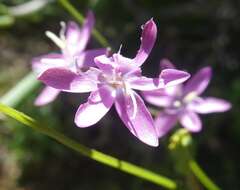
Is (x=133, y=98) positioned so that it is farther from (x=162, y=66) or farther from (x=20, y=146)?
(x=20, y=146)

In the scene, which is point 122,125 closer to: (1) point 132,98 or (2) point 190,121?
(2) point 190,121

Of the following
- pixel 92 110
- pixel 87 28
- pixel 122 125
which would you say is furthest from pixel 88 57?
pixel 122 125

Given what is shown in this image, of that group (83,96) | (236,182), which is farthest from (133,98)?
(83,96)

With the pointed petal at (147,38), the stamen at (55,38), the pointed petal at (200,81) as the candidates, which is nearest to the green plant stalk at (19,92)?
the stamen at (55,38)

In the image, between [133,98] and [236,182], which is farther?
[236,182]

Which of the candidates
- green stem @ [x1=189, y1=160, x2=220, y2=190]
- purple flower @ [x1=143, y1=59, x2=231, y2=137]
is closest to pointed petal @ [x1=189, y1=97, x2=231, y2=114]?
purple flower @ [x1=143, y1=59, x2=231, y2=137]

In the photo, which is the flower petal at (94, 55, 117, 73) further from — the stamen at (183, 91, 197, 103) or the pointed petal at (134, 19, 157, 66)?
the stamen at (183, 91, 197, 103)

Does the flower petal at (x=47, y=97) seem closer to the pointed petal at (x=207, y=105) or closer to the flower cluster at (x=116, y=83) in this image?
the flower cluster at (x=116, y=83)
